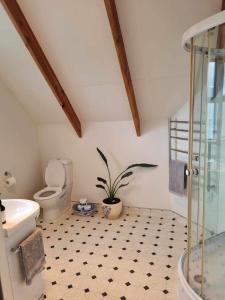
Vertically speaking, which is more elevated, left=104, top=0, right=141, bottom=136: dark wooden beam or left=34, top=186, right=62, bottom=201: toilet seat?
left=104, top=0, right=141, bottom=136: dark wooden beam

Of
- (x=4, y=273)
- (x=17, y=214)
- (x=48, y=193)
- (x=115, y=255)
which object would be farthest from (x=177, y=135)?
(x=4, y=273)

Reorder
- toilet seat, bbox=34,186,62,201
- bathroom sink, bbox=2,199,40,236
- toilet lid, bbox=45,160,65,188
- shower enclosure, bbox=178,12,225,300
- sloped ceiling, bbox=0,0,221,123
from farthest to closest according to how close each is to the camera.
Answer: toilet lid, bbox=45,160,65,188
toilet seat, bbox=34,186,62,201
sloped ceiling, bbox=0,0,221,123
shower enclosure, bbox=178,12,225,300
bathroom sink, bbox=2,199,40,236

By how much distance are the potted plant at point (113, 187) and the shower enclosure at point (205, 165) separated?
1.37 metres

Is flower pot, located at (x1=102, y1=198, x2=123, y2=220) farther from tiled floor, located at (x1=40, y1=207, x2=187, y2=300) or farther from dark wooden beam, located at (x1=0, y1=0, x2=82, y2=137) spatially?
dark wooden beam, located at (x1=0, y1=0, x2=82, y2=137)

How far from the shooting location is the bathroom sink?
1621mm

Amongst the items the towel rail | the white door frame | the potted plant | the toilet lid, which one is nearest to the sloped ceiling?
the towel rail

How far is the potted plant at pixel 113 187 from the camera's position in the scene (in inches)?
136

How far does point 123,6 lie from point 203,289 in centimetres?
229

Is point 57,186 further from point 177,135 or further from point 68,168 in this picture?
point 177,135

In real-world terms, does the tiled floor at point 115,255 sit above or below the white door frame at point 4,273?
below

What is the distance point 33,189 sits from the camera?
3887 millimetres

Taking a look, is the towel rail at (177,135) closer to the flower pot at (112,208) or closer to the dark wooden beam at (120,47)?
the dark wooden beam at (120,47)

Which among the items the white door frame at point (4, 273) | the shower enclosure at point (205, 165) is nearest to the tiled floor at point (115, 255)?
the shower enclosure at point (205, 165)

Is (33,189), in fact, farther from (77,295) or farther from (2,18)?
(2,18)
